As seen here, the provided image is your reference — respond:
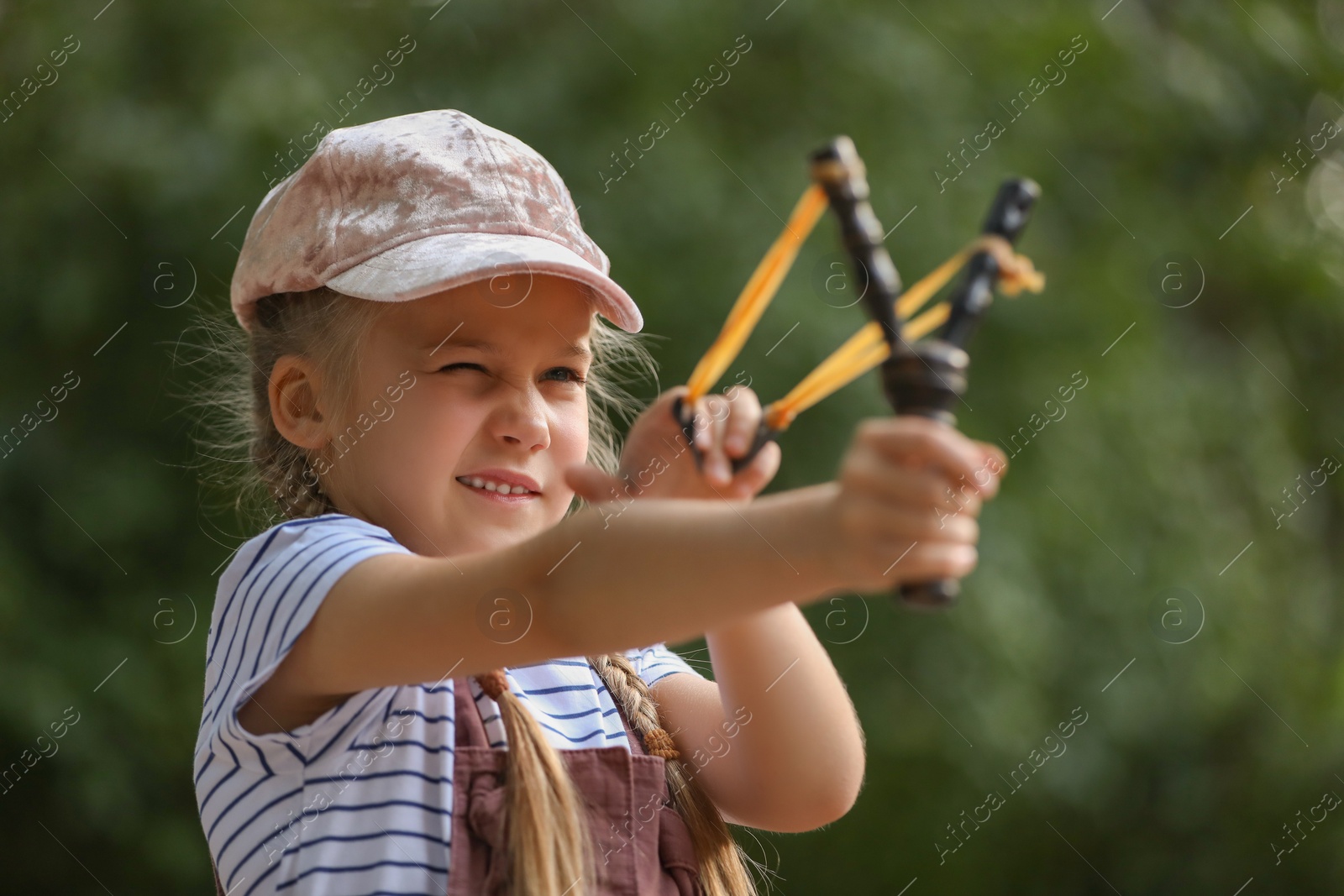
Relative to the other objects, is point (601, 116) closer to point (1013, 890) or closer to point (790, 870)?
point (790, 870)

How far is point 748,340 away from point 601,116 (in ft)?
1.91

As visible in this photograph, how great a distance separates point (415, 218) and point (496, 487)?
0.89 feet

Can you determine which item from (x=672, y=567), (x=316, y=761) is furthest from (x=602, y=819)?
(x=672, y=567)

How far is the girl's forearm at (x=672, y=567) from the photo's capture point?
74cm

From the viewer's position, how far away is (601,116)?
2.72 metres

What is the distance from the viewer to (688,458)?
0.96 m

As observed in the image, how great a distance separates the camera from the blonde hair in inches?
43.3

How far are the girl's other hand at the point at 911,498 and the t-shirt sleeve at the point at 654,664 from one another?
0.77m

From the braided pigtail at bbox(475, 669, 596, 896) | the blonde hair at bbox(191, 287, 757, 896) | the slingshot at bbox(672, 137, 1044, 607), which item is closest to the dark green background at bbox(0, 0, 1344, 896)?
the blonde hair at bbox(191, 287, 757, 896)

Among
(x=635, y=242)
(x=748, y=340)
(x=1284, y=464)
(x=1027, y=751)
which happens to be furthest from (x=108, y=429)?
(x=1284, y=464)

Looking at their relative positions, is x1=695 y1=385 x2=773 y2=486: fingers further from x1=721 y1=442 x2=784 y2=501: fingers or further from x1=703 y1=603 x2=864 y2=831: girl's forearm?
x1=703 y1=603 x2=864 y2=831: girl's forearm

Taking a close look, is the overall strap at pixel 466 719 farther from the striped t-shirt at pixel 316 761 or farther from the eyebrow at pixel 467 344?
the eyebrow at pixel 467 344

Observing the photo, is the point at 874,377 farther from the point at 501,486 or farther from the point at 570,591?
the point at 570,591

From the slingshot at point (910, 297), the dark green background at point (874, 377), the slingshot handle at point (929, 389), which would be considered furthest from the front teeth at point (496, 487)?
the dark green background at point (874, 377)
